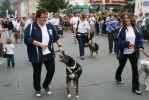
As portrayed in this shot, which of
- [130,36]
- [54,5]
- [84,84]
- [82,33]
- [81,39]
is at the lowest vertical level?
[84,84]

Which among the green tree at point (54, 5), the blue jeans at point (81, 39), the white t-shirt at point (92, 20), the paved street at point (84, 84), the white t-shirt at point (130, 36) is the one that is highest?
the green tree at point (54, 5)

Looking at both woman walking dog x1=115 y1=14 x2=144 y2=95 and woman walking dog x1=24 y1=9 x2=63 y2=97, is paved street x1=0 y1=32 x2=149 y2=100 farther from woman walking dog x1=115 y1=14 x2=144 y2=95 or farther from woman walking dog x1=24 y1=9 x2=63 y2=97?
woman walking dog x1=24 y1=9 x2=63 y2=97

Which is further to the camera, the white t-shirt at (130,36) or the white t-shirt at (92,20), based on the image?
the white t-shirt at (92,20)

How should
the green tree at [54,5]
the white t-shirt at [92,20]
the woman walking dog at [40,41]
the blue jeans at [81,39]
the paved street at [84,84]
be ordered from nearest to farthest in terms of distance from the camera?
the woman walking dog at [40,41], the paved street at [84,84], the blue jeans at [81,39], the white t-shirt at [92,20], the green tree at [54,5]

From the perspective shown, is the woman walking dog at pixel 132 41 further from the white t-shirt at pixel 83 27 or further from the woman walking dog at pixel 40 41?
the white t-shirt at pixel 83 27

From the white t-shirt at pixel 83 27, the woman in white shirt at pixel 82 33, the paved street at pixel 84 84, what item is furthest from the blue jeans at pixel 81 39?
the paved street at pixel 84 84

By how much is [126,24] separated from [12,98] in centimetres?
298

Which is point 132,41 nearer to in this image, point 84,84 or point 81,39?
point 84,84

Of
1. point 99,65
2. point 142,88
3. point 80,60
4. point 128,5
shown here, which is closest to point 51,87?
point 142,88

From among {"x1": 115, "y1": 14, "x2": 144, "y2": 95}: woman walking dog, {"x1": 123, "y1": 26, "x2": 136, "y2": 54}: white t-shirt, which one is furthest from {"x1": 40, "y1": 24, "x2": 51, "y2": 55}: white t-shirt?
{"x1": 123, "y1": 26, "x2": 136, "y2": 54}: white t-shirt

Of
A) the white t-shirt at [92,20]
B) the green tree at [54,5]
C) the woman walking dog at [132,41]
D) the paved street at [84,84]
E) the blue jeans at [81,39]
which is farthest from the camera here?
the green tree at [54,5]

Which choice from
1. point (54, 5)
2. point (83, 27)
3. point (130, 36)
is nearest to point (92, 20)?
point (83, 27)

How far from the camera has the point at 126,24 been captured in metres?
7.23

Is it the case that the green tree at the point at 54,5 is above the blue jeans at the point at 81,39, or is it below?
above
